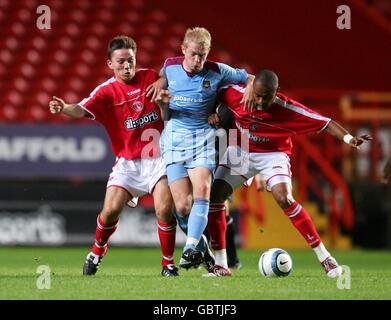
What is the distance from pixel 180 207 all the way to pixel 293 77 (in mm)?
9091

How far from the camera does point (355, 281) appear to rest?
7281 mm

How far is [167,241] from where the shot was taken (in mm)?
7629

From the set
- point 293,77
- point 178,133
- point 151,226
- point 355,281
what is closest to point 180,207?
point 178,133

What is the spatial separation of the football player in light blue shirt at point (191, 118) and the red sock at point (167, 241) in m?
0.18

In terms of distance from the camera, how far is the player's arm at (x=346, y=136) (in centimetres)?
723

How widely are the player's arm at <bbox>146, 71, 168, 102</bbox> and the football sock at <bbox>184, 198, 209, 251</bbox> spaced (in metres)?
0.84

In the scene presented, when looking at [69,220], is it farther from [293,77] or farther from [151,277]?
[151,277]

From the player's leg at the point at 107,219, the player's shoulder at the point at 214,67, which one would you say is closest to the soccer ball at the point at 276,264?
the player's leg at the point at 107,219

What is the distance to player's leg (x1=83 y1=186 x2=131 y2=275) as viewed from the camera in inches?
301

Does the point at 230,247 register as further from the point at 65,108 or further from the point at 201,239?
the point at 65,108

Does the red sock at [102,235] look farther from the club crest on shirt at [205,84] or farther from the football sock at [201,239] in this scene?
the club crest on shirt at [205,84]

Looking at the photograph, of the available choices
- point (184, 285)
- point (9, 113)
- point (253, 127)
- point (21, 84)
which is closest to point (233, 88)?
point (253, 127)

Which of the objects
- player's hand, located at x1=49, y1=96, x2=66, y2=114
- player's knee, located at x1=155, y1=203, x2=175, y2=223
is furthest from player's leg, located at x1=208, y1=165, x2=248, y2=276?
player's hand, located at x1=49, y1=96, x2=66, y2=114

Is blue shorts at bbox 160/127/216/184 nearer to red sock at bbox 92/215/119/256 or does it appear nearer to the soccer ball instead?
red sock at bbox 92/215/119/256
